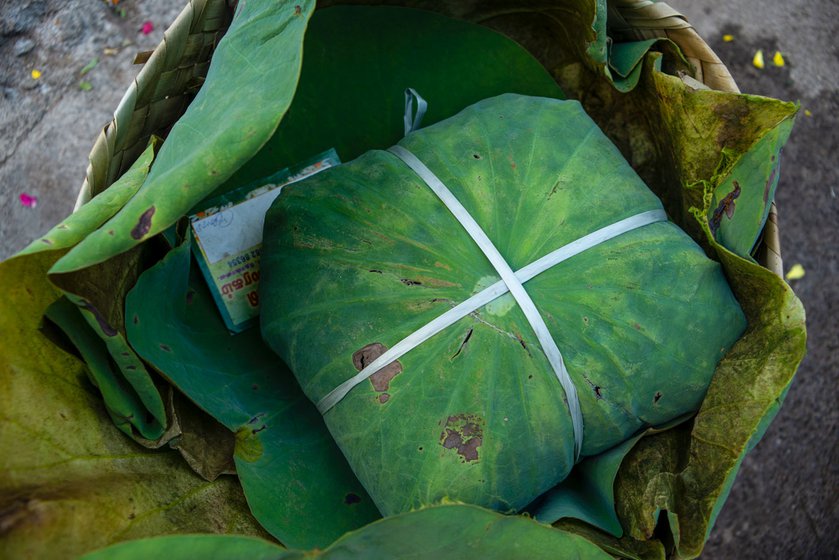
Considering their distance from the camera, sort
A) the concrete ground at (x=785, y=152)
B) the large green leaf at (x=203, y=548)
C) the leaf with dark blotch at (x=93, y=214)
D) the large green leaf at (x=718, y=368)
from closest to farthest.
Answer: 1. the large green leaf at (x=203, y=548)
2. the leaf with dark blotch at (x=93, y=214)
3. the large green leaf at (x=718, y=368)
4. the concrete ground at (x=785, y=152)

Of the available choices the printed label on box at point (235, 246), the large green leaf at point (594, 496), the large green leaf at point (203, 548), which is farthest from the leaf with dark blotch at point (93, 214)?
the large green leaf at point (594, 496)

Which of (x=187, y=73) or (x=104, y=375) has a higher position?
(x=187, y=73)

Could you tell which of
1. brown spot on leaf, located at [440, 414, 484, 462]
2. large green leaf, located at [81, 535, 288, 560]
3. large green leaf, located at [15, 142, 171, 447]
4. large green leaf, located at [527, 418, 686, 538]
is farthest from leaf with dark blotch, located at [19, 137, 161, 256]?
large green leaf, located at [527, 418, 686, 538]

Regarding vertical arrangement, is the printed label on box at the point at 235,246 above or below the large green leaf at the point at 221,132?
below

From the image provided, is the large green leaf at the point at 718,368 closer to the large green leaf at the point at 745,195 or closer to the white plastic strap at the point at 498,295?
the large green leaf at the point at 745,195

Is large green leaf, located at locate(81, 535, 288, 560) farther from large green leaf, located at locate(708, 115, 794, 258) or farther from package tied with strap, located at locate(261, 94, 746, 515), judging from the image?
large green leaf, located at locate(708, 115, 794, 258)

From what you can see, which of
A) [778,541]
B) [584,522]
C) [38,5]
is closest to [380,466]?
[584,522]

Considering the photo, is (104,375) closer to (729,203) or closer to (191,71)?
(191,71)

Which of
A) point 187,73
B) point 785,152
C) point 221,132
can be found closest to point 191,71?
point 187,73
